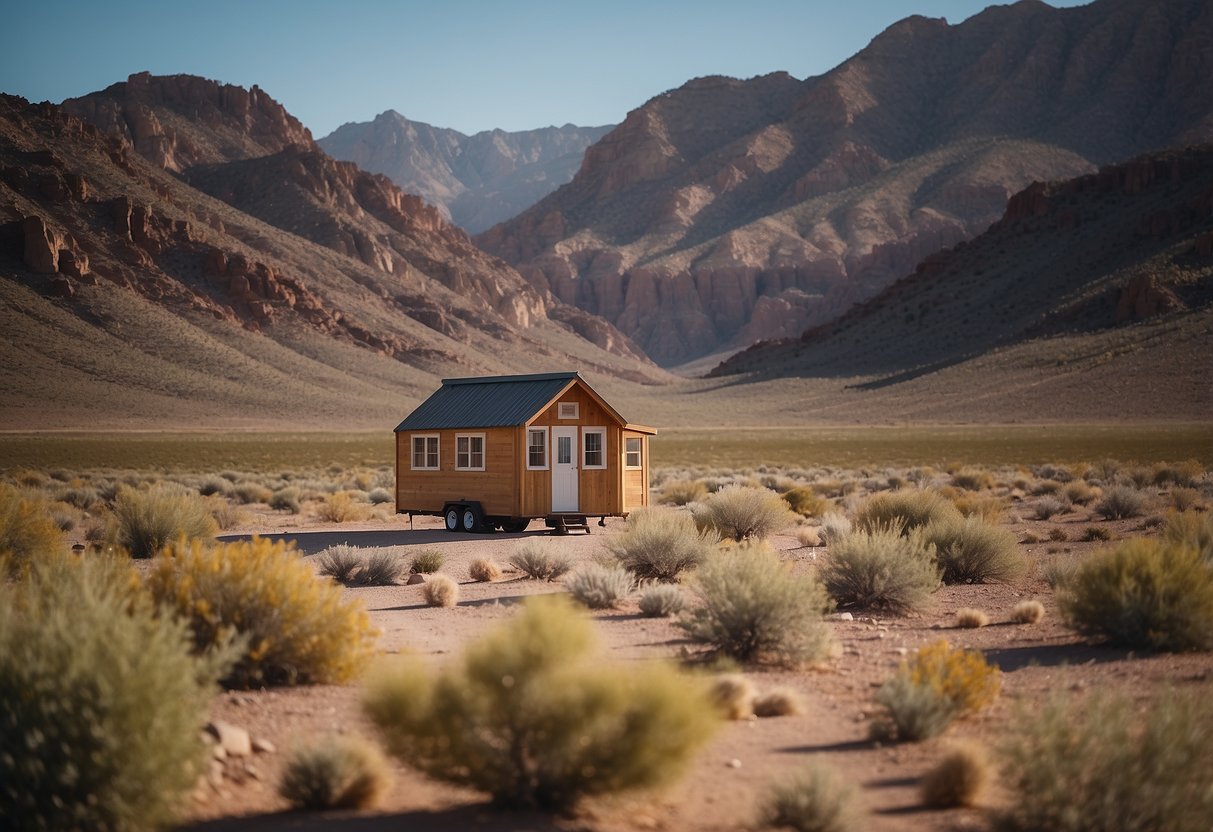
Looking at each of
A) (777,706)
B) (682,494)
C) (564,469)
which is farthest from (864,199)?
(777,706)

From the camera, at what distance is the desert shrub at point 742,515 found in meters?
20.8

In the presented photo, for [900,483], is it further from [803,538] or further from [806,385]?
[806,385]

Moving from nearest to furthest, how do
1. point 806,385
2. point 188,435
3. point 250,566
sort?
point 250,566
point 188,435
point 806,385

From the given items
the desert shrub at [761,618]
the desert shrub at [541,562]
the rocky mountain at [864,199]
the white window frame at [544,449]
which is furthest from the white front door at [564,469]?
the rocky mountain at [864,199]

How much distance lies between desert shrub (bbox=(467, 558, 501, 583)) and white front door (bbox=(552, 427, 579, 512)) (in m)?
6.85

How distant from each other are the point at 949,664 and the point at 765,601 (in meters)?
1.76

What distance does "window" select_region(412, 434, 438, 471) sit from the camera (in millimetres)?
24656

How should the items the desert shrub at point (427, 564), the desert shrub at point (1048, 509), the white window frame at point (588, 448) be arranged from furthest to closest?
1. the desert shrub at point (1048, 509)
2. the white window frame at point (588, 448)
3. the desert shrub at point (427, 564)

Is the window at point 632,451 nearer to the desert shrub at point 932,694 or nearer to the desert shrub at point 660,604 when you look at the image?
the desert shrub at point 660,604

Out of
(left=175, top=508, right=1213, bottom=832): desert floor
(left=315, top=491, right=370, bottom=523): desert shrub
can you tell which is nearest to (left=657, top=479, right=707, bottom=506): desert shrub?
(left=315, top=491, right=370, bottom=523): desert shrub

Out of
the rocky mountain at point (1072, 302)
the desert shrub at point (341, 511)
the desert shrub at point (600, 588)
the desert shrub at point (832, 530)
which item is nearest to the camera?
the desert shrub at point (600, 588)

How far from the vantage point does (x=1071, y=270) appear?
97.9 metres

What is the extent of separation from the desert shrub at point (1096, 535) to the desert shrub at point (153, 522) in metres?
15.2

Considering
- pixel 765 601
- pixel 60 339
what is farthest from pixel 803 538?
pixel 60 339
